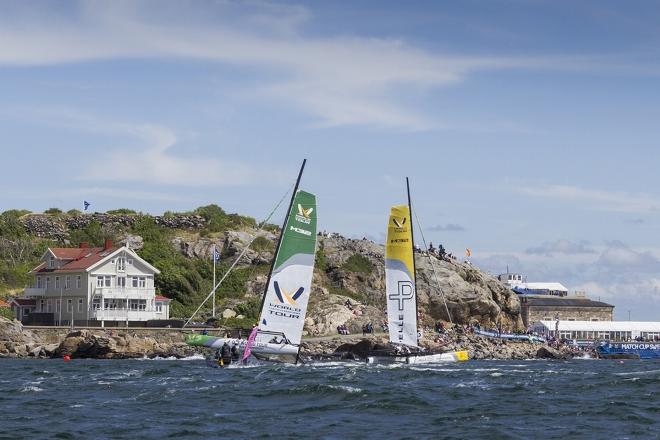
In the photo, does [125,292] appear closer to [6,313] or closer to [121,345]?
[6,313]

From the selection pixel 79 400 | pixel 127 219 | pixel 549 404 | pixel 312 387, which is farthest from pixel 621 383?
pixel 127 219

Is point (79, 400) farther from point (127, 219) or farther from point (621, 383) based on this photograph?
point (127, 219)

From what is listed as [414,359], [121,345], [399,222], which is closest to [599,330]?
[414,359]

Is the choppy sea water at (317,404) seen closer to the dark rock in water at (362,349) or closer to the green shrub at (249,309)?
the dark rock in water at (362,349)

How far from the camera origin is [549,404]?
143ft

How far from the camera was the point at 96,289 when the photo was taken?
93.4 metres

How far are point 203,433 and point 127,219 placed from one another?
84.1 m

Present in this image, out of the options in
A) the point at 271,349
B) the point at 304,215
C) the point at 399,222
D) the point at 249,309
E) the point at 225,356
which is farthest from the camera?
the point at 249,309

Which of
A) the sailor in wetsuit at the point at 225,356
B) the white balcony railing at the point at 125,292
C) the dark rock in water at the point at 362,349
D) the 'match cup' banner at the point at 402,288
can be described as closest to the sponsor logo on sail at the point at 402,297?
the 'match cup' banner at the point at 402,288

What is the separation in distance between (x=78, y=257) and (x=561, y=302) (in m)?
74.9

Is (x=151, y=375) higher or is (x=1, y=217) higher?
(x=1, y=217)

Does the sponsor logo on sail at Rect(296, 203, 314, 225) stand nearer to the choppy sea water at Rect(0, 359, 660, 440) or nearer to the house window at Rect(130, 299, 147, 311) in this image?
the choppy sea water at Rect(0, 359, 660, 440)

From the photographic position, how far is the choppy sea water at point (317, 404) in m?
35.6

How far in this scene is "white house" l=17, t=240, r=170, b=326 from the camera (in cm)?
9356
